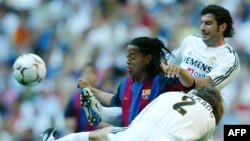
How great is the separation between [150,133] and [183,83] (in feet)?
3.20

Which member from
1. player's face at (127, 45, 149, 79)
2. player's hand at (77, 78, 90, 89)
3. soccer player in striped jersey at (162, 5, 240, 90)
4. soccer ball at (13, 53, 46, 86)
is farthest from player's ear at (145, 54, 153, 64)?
soccer ball at (13, 53, 46, 86)

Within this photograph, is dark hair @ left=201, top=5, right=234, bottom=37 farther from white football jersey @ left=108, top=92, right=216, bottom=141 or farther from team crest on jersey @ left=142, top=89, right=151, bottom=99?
white football jersey @ left=108, top=92, right=216, bottom=141

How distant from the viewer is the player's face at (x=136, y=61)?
8.57 meters

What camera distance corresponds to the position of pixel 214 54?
30.3 ft

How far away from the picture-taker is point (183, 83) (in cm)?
855

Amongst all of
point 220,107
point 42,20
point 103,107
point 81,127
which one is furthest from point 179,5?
point 220,107

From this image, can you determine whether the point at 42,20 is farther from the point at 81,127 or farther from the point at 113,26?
the point at 81,127

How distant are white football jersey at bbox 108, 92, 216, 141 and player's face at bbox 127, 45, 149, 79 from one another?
2.59ft

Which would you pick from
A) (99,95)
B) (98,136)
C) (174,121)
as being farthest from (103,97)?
(174,121)

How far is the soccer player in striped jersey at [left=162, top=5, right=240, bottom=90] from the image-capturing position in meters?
9.16

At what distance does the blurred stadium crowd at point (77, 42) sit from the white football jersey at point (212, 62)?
2963 mm

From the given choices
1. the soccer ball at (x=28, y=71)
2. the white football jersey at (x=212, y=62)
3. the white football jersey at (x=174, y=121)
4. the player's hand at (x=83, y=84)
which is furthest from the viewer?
the soccer ball at (x=28, y=71)

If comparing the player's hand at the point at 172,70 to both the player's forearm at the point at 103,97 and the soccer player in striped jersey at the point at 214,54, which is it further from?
the player's forearm at the point at 103,97

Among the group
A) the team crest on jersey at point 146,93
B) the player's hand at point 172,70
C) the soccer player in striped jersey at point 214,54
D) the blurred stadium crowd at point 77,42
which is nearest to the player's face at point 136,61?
the team crest on jersey at point 146,93
